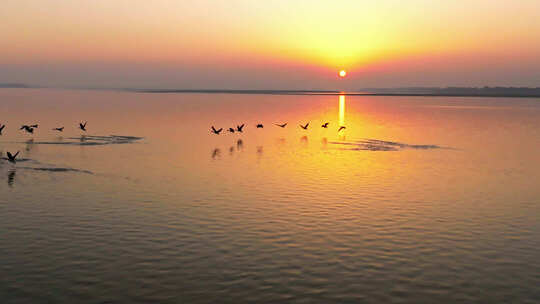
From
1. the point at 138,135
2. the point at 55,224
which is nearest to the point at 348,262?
the point at 55,224

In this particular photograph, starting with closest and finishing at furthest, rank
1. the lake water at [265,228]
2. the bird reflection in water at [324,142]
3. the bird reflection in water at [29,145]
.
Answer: the lake water at [265,228] < the bird reflection in water at [29,145] < the bird reflection in water at [324,142]

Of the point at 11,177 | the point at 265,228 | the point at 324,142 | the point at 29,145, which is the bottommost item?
the point at 265,228

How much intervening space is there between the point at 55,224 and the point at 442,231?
22.4m

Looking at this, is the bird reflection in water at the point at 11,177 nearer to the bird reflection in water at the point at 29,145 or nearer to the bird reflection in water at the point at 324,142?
the bird reflection in water at the point at 29,145

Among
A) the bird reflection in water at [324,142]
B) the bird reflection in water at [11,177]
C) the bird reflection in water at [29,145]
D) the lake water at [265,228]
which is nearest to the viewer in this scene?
the lake water at [265,228]

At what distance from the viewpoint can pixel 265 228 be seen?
31.2m

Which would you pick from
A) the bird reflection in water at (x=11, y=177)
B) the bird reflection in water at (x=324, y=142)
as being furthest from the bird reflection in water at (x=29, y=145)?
the bird reflection in water at (x=324, y=142)

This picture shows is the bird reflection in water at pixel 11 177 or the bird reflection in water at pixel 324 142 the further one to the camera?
the bird reflection in water at pixel 324 142

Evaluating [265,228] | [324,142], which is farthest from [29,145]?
[265,228]

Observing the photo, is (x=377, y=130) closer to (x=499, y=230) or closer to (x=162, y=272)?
(x=499, y=230)

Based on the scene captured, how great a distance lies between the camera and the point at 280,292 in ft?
70.9

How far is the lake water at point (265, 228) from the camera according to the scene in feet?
72.6

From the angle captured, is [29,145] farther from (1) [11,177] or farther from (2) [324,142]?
(2) [324,142]

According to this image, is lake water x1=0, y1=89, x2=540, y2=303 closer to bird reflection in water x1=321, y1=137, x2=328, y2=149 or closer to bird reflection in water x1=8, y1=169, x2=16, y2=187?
bird reflection in water x1=8, y1=169, x2=16, y2=187
